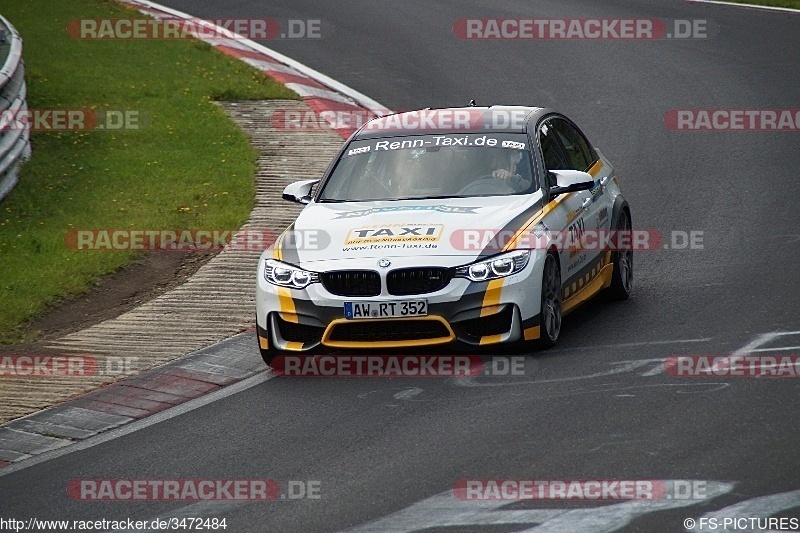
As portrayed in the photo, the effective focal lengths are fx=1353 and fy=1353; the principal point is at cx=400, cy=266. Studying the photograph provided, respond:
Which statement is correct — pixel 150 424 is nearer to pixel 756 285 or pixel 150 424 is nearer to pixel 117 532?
pixel 117 532

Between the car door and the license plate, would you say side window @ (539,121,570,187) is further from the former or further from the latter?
the license plate

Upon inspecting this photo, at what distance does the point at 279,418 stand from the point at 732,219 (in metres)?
6.74

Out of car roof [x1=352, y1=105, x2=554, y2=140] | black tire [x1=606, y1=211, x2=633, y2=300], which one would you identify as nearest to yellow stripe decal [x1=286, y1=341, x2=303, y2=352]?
car roof [x1=352, y1=105, x2=554, y2=140]

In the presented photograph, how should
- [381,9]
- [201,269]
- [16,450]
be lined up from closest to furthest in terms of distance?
[16,450] < [201,269] < [381,9]

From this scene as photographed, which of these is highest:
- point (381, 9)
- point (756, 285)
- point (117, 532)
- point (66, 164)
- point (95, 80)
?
point (381, 9)

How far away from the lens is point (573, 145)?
1143cm

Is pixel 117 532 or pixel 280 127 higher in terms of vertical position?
pixel 280 127

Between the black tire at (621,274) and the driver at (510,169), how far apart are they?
124 centimetres

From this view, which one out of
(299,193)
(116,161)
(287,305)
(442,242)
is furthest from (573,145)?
(116,161)

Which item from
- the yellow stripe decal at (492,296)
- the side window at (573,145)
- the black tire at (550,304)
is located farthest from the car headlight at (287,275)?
the side window at (573,145)

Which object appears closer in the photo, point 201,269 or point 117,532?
point 117,532

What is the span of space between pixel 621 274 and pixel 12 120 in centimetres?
724

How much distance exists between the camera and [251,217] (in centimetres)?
1406

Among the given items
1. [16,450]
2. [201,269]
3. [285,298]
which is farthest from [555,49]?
[16,450]
